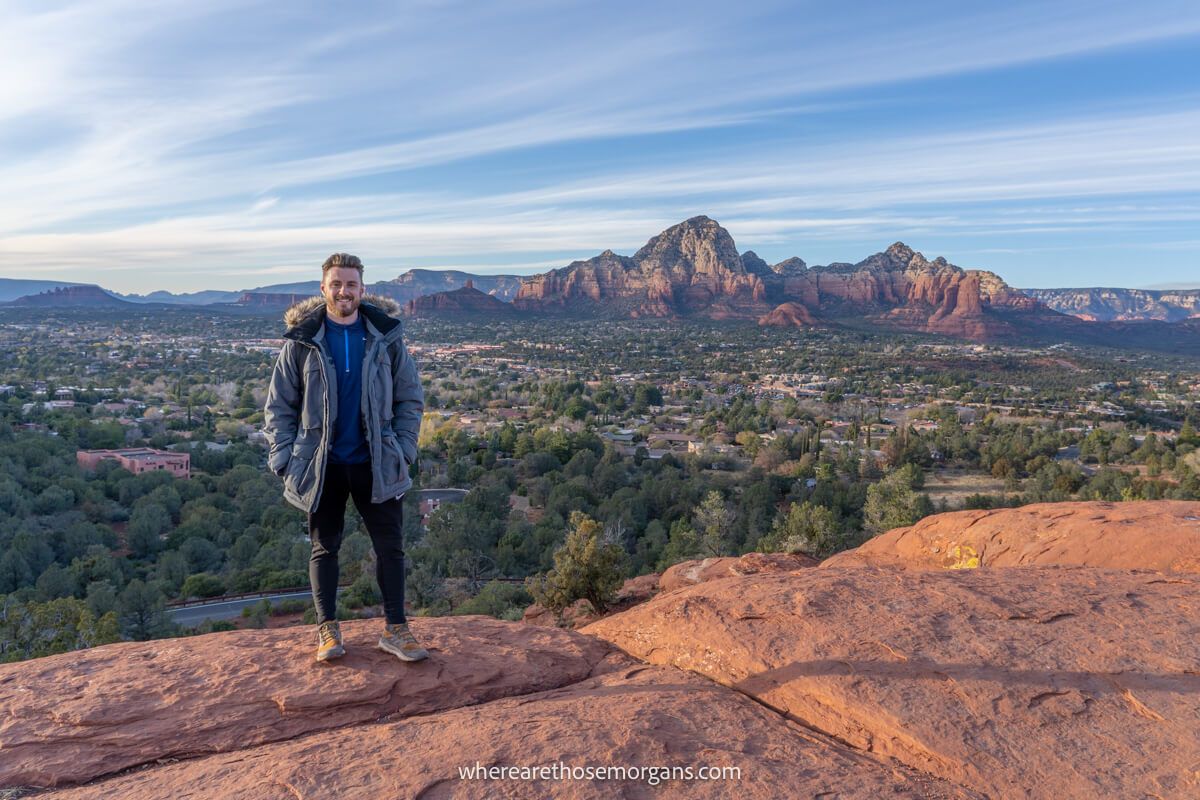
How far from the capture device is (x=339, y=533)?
4.25 m

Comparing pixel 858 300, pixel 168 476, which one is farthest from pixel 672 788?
pixel 858 300

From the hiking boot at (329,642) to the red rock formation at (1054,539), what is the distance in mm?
5468

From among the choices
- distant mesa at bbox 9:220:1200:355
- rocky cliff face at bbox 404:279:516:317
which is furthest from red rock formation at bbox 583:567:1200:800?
rocky cliff face at bbox 404:279:516:317

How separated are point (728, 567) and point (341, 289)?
627 cm

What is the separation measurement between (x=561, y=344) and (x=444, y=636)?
343ft

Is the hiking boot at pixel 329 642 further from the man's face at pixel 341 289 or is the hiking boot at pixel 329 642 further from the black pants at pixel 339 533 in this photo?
the man's face at pixel 341 289

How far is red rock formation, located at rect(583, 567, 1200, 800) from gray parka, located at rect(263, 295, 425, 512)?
6.80ft

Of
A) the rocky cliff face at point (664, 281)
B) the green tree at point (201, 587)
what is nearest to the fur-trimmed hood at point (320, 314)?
the green tree at point (201, 587)

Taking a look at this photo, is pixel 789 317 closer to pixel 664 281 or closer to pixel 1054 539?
pixel 664 281

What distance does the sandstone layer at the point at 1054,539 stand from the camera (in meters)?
6.53

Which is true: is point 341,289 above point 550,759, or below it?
above

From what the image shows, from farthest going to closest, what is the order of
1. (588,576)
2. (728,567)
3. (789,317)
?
(789,317), (588,576), (728,567)

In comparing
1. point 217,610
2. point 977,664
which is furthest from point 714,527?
point 977,664

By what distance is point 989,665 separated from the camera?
399cm
